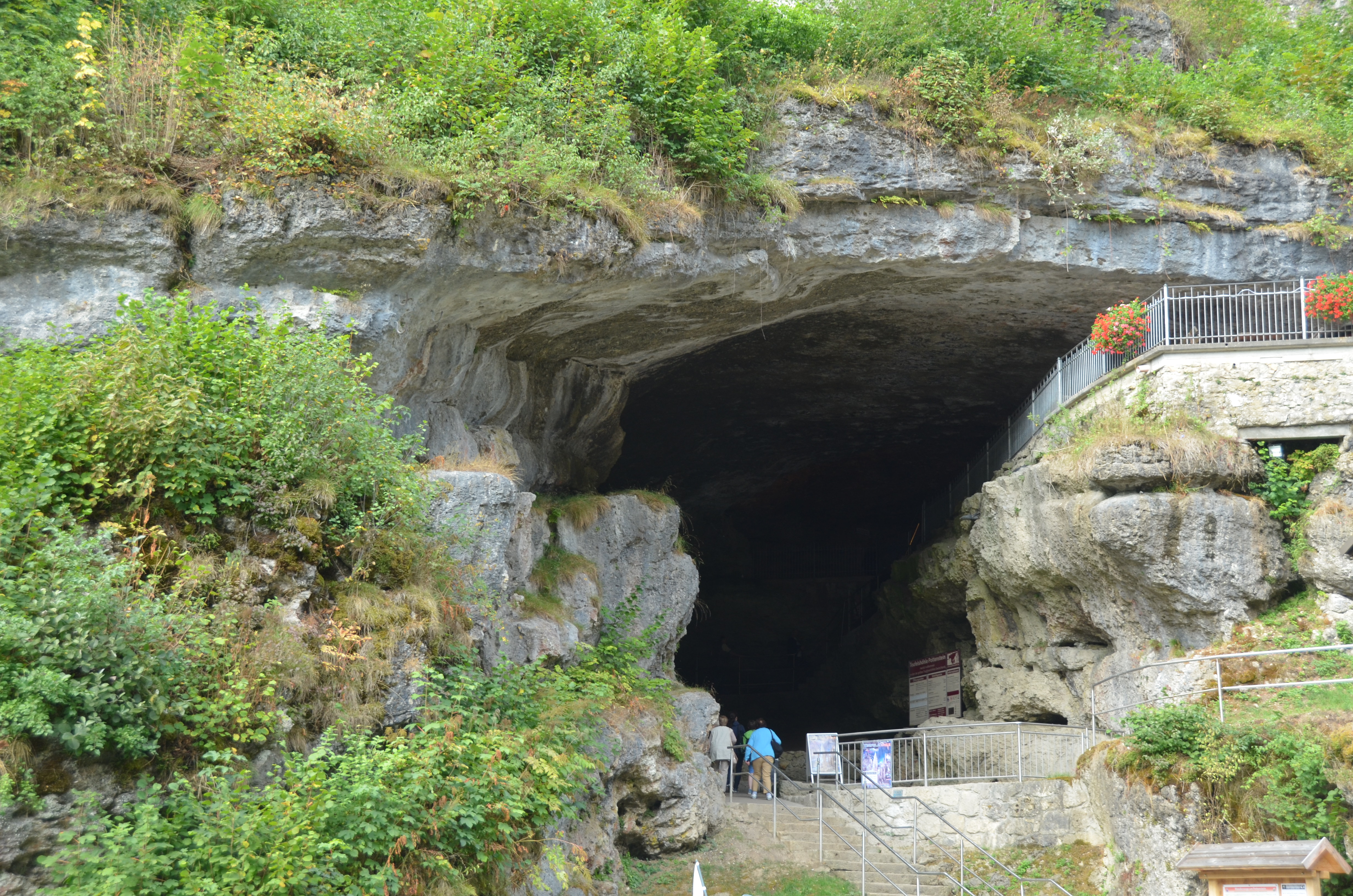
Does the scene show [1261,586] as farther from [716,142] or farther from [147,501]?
[147,501]

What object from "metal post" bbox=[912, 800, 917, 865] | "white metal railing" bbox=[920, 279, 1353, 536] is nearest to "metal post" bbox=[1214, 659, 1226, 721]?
"metal post" bbox=[912, 800, 917, 865]

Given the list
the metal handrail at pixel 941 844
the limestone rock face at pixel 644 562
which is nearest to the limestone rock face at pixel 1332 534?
the metal handrail at pixel 941 844

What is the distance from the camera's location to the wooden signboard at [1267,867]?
23.6ft

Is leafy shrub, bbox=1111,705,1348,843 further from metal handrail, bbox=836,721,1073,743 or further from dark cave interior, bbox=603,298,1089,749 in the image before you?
dark cave interior, bbox=603,298,1089,749

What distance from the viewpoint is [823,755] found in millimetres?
14484

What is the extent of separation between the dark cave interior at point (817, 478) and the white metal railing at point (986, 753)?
310cm

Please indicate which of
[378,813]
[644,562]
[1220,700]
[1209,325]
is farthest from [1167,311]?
[378,813]

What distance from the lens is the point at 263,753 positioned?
713 cm

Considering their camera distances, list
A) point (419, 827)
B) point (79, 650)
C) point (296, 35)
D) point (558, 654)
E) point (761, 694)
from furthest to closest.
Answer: point (761, 694)
point (296, 35)
point (558, 654)
point (419, 827)
point (79, 650)

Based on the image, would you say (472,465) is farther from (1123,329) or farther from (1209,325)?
(1209,325)

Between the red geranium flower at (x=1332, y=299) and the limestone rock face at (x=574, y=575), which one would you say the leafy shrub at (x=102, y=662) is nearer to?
the limestone rock face at (x=574, y=575)

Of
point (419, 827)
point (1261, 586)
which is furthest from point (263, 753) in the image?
point (1261, 586)

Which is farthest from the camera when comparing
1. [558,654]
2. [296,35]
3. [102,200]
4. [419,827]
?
[296,35]

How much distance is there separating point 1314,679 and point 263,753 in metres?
9.75
